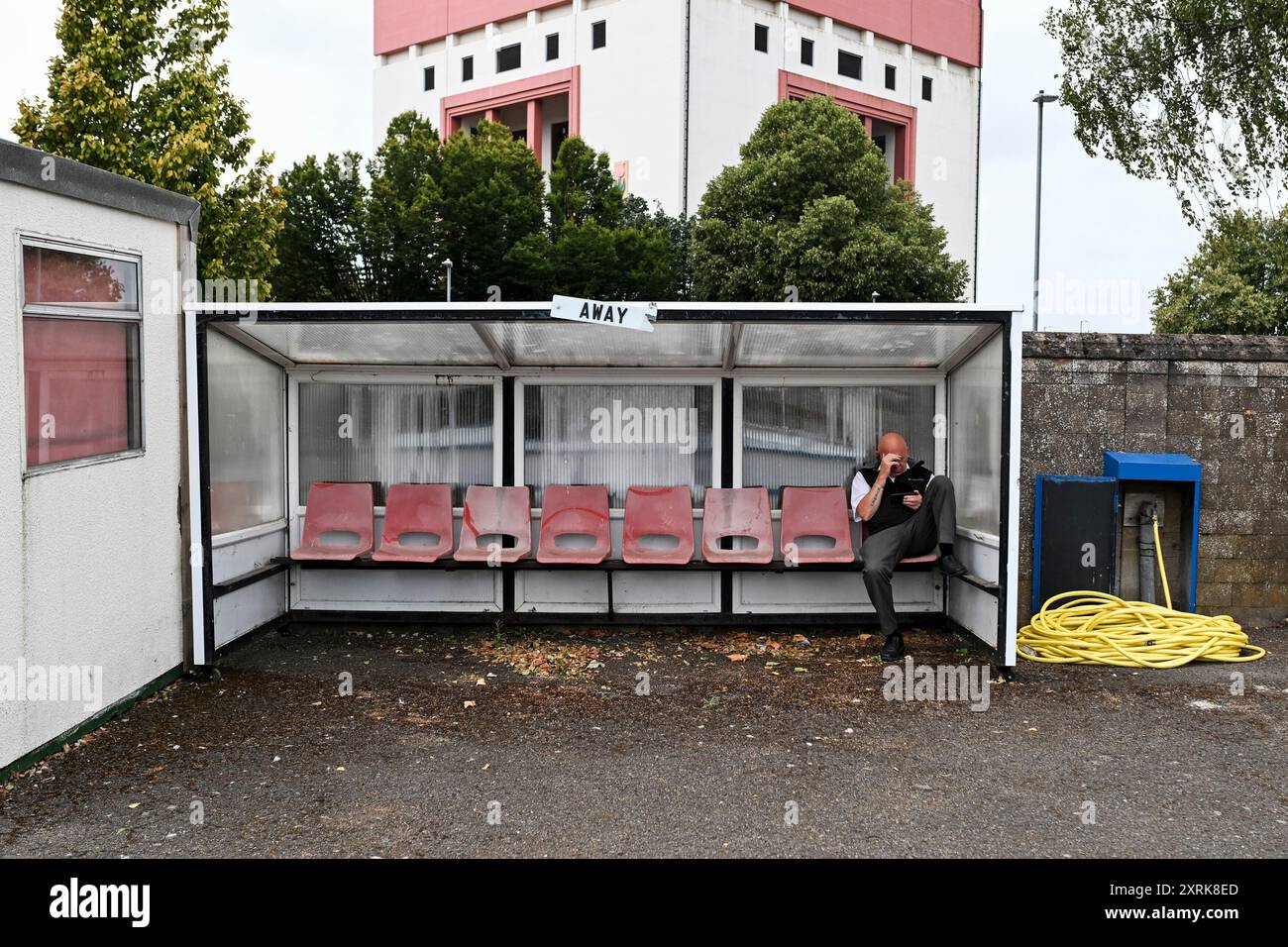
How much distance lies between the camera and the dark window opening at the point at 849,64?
46.4 meters

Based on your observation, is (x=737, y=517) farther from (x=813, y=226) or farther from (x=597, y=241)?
(x=597, y=241)

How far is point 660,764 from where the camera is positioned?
17.1 feet

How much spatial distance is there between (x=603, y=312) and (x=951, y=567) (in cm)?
301

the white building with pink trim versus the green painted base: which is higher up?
the white building with pink trim

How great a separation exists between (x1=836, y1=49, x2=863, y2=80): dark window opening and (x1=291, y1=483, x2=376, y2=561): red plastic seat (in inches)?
1692

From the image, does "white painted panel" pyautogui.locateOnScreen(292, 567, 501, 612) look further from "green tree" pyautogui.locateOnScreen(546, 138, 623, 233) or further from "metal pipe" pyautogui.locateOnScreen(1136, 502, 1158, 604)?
"green tree" pyautogui.locateOnScreen(546, 138, 623, 233)

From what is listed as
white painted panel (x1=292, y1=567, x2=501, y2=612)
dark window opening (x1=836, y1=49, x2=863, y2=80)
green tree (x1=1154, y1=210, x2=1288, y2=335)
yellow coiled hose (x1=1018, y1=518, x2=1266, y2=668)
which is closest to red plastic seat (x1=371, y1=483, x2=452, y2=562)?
white painted panel (x1=292, y1=567, x2=501, y2=612)

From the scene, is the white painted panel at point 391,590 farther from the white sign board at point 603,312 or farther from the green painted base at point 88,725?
the white sign board at point 603,312

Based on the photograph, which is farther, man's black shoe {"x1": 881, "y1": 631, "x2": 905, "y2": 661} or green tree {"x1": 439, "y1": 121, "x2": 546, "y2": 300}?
green tree {"x1": 439, "y1": 121, "x2": 546, "y2": 300}

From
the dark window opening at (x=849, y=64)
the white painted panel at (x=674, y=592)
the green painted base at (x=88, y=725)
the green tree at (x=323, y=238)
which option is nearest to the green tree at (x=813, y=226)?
Result: the green tree at (x=323, y=238)

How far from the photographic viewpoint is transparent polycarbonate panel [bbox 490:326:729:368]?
284 inches

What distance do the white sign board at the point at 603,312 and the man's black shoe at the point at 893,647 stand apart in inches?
107

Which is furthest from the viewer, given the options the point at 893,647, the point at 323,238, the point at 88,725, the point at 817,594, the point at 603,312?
the point at 323,238

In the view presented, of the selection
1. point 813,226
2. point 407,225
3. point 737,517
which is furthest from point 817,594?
point 407,225
